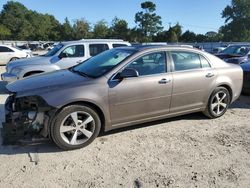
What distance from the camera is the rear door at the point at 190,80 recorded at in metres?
5.39

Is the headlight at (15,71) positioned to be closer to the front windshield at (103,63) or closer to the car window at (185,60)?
the front windshield at (103,63)

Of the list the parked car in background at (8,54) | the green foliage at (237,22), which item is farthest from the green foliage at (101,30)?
the parked car in background at (8,54)

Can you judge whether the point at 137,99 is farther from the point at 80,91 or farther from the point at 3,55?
the point at 3,55

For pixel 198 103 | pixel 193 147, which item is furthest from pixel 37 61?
pixel 193 147

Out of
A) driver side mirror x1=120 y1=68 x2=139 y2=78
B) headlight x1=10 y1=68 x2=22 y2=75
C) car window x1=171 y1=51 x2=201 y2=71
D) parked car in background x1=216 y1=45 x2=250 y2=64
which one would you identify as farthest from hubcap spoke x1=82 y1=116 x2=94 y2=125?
parked car in background x1=216 y1=45 x2=250 y2=64

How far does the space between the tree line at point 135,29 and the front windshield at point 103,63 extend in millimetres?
64890

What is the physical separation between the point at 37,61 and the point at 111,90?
5.22 meters

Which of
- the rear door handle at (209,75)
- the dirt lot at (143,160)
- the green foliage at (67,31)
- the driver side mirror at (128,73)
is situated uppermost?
the green foliage at (67,31)

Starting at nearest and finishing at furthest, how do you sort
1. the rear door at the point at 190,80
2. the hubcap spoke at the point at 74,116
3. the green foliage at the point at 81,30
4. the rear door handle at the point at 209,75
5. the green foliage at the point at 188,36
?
the hubcap spoke at the point at 74,116, the rear door at the point at 190,80, the rear door handle at the point at 209,75, the green foliage at the point at 188,36, the green foliage at the point at 81,30

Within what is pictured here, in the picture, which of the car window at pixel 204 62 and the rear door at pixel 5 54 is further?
the rear door at pixel 5 54

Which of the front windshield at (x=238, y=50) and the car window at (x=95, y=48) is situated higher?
the car window at (x=95, y=48)

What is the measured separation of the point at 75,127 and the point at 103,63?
4.69ft

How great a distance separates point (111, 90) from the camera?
15.4 feet

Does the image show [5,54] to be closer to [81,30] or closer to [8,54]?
[8,54]
